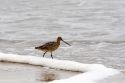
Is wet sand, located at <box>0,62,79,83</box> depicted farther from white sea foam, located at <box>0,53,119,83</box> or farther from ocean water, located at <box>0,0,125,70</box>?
ocean water, located at <box>0,0,125,70</box>

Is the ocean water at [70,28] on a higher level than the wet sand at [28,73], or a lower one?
lower

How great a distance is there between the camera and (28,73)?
858cm

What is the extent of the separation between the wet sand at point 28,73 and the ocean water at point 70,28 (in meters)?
1.30

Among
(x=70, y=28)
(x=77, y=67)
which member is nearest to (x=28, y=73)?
(x=77, y=67)

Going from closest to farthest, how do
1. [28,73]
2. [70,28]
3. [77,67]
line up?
[28,73]
[77,67]
[70,28]

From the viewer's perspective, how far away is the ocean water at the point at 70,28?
435 inches

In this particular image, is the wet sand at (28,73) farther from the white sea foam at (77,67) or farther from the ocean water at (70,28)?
the ocean water at (70,28)

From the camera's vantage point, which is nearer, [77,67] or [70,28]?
[77,67]

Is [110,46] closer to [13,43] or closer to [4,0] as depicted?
[13,43]

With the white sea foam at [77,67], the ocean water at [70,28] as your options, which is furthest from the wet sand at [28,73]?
the ocean water at [70,28]

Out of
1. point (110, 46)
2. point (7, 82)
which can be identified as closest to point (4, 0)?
point (110, 46)

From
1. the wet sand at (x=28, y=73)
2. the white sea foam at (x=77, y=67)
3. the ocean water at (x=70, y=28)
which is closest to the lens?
the white sea foam at (x=77, y=67)

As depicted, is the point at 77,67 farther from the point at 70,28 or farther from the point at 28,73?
the point at 70,28

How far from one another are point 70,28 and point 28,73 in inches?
256
